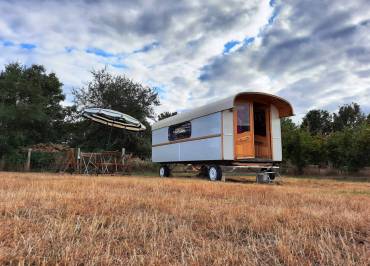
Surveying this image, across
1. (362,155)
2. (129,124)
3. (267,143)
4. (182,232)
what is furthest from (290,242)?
(129,124)

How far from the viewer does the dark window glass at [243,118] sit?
1226cm

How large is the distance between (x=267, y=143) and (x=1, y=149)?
14467 millimetres

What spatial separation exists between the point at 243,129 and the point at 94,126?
15.4 m

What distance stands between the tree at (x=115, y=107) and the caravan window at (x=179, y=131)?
9.78 meters

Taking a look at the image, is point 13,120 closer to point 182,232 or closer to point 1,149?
point 1,149

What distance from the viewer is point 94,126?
992 inches

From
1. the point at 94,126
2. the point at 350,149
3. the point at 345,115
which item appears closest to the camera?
the point at 350,149

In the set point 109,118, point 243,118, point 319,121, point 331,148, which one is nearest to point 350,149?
point 331,148

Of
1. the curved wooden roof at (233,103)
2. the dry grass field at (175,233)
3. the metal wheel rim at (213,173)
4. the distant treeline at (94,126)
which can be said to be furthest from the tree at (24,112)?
the dry grass field at (175,233)

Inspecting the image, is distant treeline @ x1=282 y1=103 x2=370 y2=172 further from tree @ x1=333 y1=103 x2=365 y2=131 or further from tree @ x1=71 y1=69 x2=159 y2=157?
tree @ x1=333 y1=103 x2=365 y2=131

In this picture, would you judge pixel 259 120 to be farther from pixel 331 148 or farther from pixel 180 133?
pixel 331 148

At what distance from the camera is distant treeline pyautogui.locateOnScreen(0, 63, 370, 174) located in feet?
63.3

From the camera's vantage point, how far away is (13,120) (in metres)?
20.6

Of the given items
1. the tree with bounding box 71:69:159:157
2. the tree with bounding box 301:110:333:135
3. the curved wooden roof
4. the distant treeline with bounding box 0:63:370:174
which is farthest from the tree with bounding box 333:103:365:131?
the curved wooden roof
